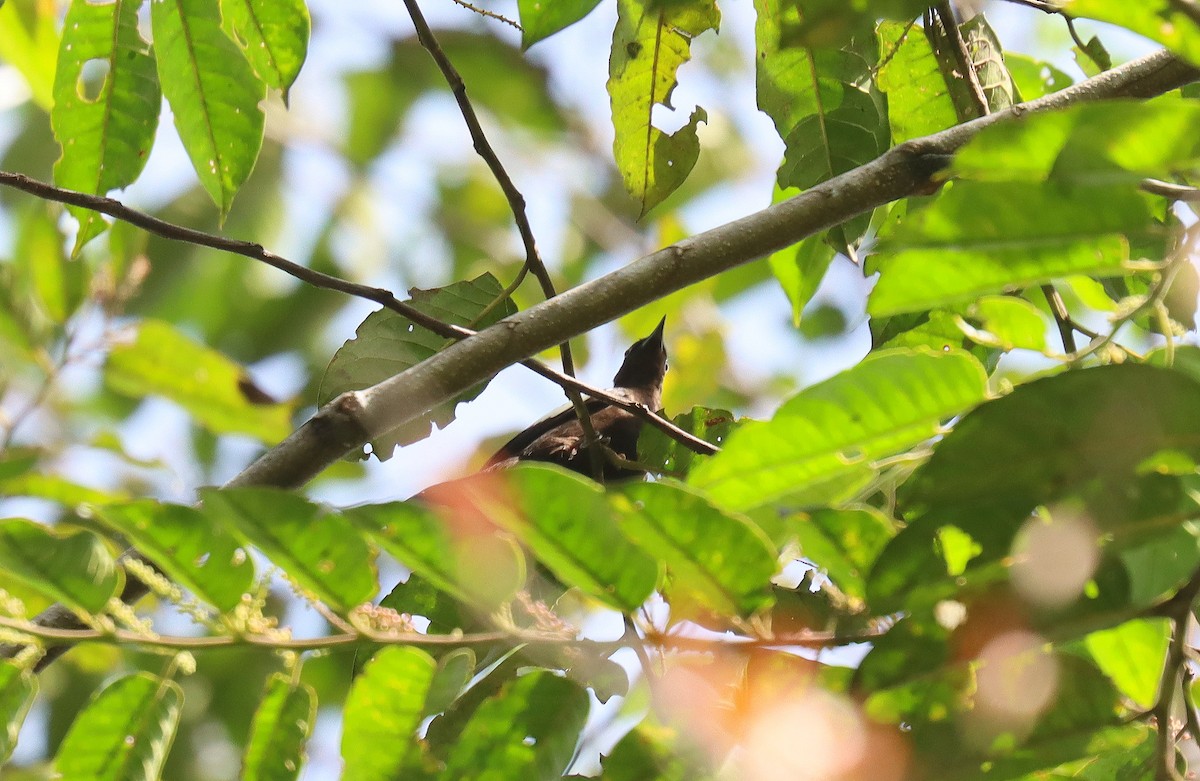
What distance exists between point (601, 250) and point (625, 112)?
4059 millimetres

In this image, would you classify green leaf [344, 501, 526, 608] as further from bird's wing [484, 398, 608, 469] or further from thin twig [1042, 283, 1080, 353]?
bird's wing [484, 398, 608, 469]

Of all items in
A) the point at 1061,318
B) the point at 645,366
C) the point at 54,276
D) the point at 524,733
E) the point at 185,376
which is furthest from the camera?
the point at 645,366

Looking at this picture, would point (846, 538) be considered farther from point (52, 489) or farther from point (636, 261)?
point (52, 489)

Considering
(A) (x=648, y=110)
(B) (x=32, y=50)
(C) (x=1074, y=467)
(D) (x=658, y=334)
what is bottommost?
(D) (x=658, y=334)

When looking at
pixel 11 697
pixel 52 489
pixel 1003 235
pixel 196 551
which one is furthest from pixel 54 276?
pixel 1003 235

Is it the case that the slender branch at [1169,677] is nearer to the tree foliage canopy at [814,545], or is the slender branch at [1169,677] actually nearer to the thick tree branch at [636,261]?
the tree foliage canopy at [814,545]

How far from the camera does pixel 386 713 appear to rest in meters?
1.07

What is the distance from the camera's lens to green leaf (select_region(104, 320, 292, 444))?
146 inches

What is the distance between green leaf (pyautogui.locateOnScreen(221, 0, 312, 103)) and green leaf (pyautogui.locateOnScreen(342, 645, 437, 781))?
3.80 ft

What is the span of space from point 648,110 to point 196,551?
4.36ft

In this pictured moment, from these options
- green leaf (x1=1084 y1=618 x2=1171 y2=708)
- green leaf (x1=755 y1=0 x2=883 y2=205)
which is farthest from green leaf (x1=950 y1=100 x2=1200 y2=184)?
green leaf (x1=755 y1=0 x2=883 y2=205)

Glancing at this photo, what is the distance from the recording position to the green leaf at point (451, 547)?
0.94 m

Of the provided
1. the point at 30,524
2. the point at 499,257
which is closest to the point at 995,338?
the point at 30,524

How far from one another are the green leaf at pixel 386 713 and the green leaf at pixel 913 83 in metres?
1.49
